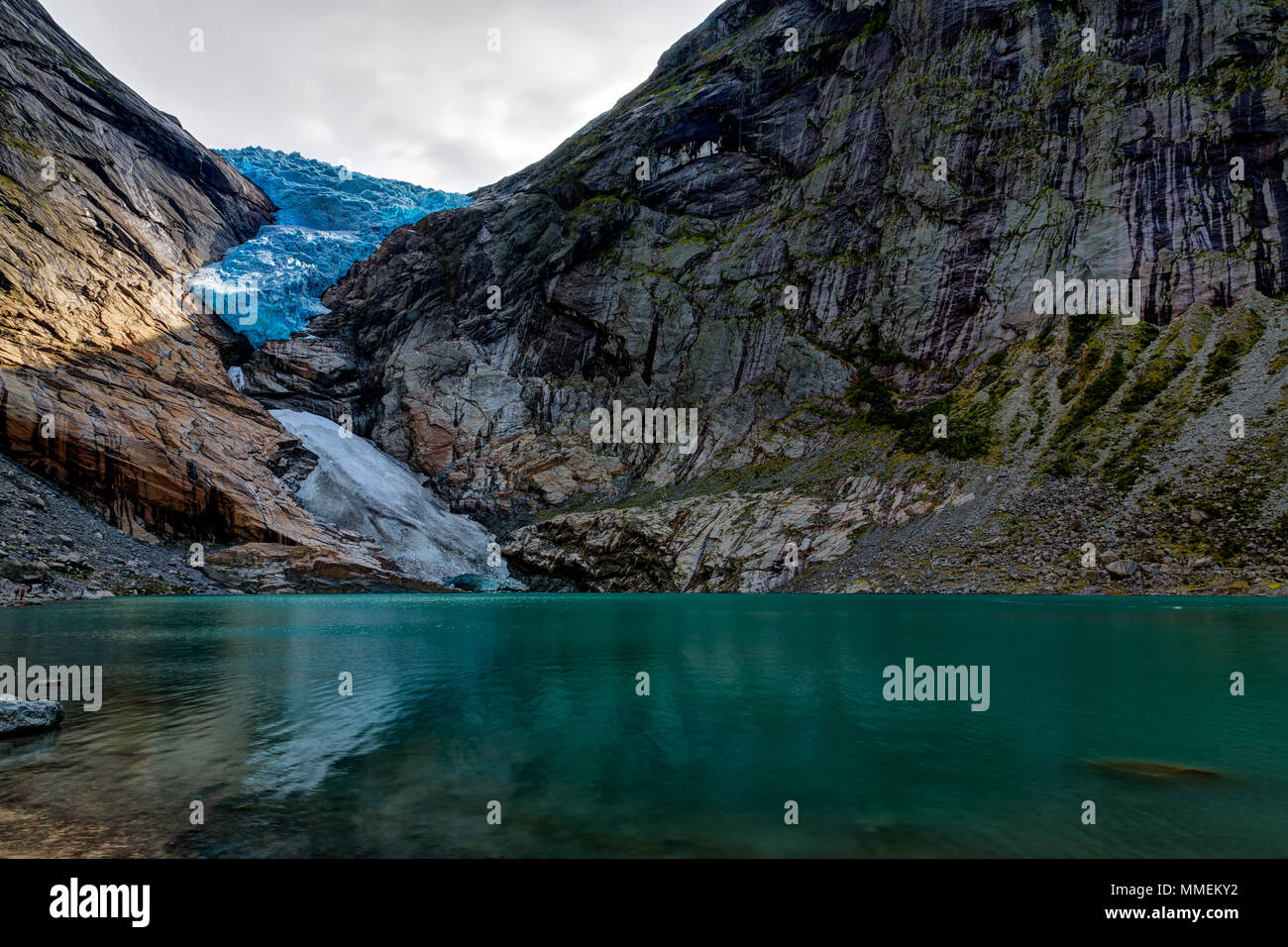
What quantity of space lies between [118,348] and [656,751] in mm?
93925

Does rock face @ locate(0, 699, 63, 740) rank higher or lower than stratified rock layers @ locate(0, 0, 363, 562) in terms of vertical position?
lower

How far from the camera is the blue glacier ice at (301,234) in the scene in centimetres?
11388

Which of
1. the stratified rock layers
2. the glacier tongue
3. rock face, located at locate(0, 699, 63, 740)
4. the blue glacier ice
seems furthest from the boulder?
the blue glacier ice

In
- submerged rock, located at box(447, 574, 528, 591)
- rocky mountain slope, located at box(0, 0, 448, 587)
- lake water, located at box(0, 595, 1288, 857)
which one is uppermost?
rocky mountain slope, located at box(0, 0, 448, 587)

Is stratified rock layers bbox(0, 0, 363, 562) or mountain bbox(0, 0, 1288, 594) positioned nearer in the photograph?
mountain bbox(0, 0, 1288, 594)

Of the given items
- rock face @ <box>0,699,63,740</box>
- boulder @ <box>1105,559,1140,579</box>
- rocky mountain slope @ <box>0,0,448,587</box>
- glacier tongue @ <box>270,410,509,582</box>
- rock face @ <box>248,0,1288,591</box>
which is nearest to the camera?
rock face @ <box>0,699,63,740</box>

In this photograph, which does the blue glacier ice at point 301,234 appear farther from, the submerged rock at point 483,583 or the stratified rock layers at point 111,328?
the submerged rock at point 483,583

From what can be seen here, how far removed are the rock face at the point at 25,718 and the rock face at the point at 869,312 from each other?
56.9m

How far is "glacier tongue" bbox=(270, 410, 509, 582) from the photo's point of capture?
8644 cm

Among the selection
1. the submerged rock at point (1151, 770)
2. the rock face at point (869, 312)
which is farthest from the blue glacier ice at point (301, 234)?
the submerged rock at point (1151, 770)

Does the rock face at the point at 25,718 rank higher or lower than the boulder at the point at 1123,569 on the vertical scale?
higher

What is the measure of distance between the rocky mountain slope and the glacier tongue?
18.7 feet

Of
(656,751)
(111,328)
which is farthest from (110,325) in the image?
(656,751)

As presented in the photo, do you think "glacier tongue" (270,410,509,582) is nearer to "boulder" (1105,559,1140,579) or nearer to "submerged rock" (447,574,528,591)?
"submerged rock" (447,574,528,591)
